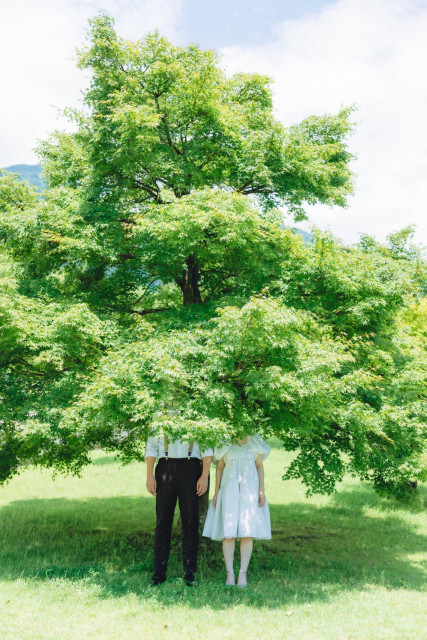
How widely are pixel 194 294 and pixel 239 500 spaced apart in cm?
438

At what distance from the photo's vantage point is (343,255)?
320 inches

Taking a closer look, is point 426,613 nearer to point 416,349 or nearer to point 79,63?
point 416,349

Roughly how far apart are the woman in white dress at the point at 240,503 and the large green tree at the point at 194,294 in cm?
55

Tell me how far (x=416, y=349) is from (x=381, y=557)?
143 inches

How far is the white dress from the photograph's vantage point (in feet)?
20.0

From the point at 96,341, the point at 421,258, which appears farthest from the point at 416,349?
the point at 96,341

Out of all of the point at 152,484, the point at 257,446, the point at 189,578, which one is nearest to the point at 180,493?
the point at 152,484

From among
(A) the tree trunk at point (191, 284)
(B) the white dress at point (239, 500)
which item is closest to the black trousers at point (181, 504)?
(B) the white dress at point (239, 500)

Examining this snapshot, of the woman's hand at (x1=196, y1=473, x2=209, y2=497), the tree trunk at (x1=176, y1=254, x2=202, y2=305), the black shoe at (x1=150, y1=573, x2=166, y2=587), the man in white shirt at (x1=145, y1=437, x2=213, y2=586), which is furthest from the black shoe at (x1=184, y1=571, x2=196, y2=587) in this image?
the tree trunk at (x1=176, y1=254, x2=202, y2=305)

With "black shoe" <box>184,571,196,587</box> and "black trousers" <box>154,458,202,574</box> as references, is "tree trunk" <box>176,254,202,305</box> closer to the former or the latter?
"black trousers" <box>154,458,202,574</box>

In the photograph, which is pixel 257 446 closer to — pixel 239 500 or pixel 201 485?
pixel 239 500

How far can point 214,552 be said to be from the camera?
28.2 ft

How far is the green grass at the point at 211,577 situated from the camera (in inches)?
186

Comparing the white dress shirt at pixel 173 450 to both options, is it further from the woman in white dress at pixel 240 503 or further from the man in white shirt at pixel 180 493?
the woman in white dress at pixel 240 503
